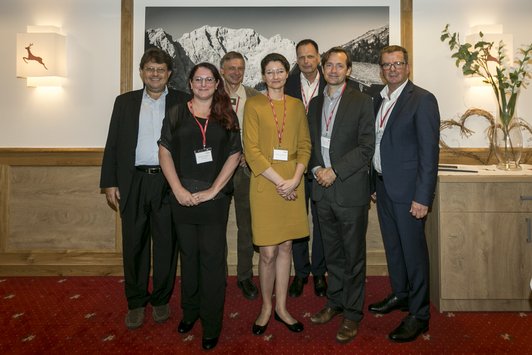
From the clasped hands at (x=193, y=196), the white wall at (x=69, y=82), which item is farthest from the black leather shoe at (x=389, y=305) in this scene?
the white wall at (x=69, y=82)

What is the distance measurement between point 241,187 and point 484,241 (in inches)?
72.0

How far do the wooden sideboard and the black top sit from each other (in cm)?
161

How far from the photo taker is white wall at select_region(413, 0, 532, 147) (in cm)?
370

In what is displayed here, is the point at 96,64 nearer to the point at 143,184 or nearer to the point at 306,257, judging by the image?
the point at 143,184

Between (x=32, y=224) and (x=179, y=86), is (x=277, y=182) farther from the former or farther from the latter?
(x=32, y=224)

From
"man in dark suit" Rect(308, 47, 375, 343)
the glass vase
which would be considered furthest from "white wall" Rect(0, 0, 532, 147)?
"man in dark suit" Rect(308, 47, 375, 343)

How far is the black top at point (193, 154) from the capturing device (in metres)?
2.27

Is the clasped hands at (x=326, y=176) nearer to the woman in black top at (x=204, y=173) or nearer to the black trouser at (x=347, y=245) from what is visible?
the black trouser at (x=347, y=245)

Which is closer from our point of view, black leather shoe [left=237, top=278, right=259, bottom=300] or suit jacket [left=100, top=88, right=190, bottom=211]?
suit jacket [left=100, top=88, right=190, bottom=211]

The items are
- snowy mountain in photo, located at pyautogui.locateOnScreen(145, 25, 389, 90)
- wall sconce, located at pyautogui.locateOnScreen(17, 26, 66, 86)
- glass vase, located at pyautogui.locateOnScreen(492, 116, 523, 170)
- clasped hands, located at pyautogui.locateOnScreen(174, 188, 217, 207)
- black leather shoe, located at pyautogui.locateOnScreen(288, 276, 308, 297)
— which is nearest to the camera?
clasped hands, located at pyautogui.locateOnScreen(174, 188, 217, 207)

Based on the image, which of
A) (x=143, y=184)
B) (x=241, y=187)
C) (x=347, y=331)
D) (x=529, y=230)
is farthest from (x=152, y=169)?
(x=529, y=230)

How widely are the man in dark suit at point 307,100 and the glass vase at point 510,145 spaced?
1.46 meters

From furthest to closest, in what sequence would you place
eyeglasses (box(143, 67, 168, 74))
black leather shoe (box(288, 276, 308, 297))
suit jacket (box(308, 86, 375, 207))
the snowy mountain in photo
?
the snowy mountain in photo → black leather shoe (box(288, 276, 308, 297)) → eyeglasses (box(143, 67, 168, 74)) → suit jacket (box(308, 86, 375, 207))

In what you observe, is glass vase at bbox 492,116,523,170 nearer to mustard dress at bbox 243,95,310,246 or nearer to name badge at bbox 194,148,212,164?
mustard dress at bbox 243,95,310,246
